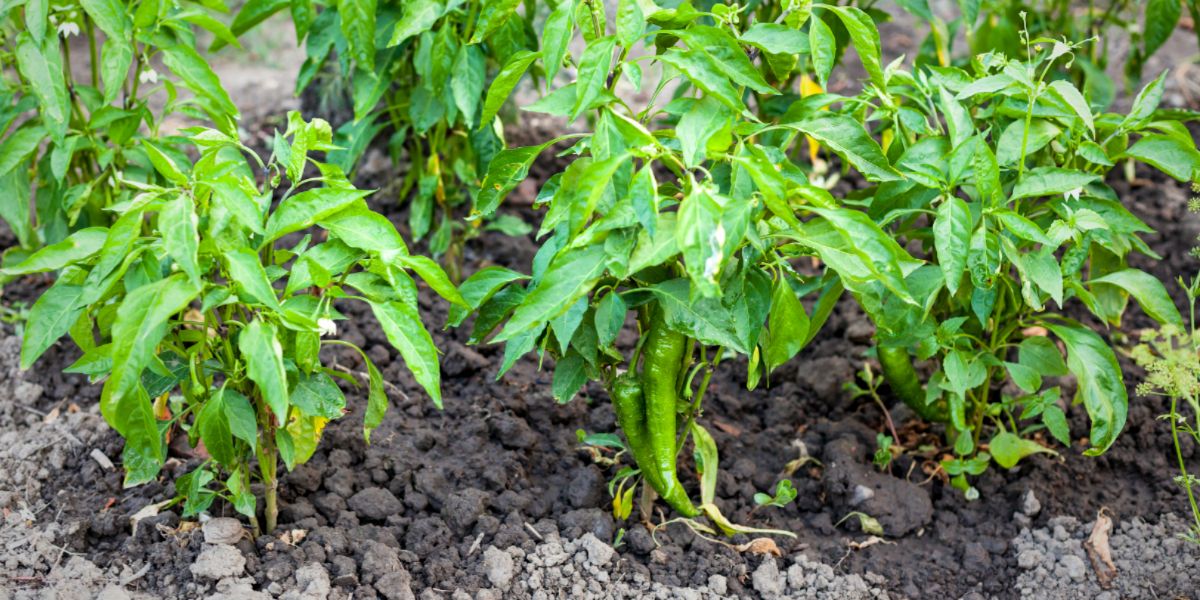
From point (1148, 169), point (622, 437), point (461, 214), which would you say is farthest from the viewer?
point (1148, 169)

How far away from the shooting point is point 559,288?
7.99ft

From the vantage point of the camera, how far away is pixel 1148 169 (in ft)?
16.3

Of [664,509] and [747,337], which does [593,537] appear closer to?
[664,509]

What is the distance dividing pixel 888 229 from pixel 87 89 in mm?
2428

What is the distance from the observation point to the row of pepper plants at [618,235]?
2.43 meters

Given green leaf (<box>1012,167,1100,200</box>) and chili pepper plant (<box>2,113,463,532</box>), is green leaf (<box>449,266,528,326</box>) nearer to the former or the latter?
chili pepper plant (<box>2,113,463,532</box>)

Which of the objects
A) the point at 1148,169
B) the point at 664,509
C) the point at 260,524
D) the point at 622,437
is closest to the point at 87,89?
the point at 260,524

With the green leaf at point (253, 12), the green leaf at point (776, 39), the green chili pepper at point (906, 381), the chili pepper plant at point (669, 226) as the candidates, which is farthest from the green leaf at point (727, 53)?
the green leaf at point (253, 12)

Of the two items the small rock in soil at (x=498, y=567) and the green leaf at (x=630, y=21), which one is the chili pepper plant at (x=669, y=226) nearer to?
the green leaf at (x=630, y=21)

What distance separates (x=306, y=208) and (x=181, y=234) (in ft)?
1.01

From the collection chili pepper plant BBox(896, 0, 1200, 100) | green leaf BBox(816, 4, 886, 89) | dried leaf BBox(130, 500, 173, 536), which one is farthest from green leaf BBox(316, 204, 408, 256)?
chili pepper plant BBox(896, 0, 1200, 100)

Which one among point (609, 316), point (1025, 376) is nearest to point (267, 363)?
point (609, 316)

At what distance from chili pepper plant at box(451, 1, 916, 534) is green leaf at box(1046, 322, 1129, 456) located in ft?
2.24

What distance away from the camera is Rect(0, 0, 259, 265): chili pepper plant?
10.5 feet
